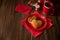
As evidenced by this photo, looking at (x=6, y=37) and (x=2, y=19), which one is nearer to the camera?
(x=6, y=37)

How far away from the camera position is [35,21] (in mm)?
912

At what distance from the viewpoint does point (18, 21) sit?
97 cm

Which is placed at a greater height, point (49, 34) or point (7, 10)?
point (7, 10)

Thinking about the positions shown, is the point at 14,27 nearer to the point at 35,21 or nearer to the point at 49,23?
the point at 35,21

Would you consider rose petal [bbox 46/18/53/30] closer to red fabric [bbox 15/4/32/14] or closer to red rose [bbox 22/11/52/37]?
red rose [bbox 22/11/52/37]

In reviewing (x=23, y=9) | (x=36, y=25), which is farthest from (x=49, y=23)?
(x=23, y=9)

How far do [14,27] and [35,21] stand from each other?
163 mm

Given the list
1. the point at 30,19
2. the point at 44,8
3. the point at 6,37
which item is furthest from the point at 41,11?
the point at 6,37

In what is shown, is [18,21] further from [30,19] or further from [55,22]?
[55,22]

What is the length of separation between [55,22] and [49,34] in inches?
4.8

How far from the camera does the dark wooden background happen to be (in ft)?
2.88

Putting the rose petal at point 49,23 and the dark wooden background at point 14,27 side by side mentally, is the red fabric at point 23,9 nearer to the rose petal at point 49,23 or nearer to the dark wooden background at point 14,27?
the dark wooden background at point 14,27

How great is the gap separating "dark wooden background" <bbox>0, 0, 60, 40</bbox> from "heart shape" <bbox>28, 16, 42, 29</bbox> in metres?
0.07

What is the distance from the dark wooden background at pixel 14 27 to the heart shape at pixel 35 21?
70 millimetres
